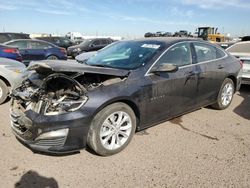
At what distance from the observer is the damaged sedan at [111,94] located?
10.7 feet

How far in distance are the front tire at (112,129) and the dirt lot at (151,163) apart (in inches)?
5.6

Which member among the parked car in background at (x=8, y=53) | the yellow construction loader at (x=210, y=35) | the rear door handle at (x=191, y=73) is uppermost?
the yellow construction loader at (x=210, y=35)

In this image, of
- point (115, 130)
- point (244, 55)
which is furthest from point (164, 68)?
point (244, 55)

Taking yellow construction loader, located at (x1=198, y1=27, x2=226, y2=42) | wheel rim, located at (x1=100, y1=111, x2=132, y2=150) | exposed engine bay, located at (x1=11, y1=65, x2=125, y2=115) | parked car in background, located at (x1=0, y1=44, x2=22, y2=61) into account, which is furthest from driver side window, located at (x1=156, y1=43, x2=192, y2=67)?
yellow construction loader, located at (x1=198, y1=27, x2=226, y2=42)

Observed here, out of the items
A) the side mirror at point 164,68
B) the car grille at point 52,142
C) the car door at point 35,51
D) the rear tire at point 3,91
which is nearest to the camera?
the car grille at point 52,142

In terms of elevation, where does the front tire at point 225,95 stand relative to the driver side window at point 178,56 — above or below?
below

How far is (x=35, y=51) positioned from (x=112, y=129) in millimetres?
10366

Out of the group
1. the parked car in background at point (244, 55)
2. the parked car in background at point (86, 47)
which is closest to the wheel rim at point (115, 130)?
the parked car in background at point (244, 55)

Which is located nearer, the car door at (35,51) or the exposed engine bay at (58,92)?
the exposed engine bay at (58,92)

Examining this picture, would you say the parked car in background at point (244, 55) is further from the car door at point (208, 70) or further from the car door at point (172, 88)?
the car door at point (172, 88)

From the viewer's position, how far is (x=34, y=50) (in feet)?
41.9

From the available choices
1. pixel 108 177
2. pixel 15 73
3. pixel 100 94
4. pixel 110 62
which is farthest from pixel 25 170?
pixel 15 73

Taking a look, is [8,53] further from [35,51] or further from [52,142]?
[52,142]

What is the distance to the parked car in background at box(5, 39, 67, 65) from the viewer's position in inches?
491
